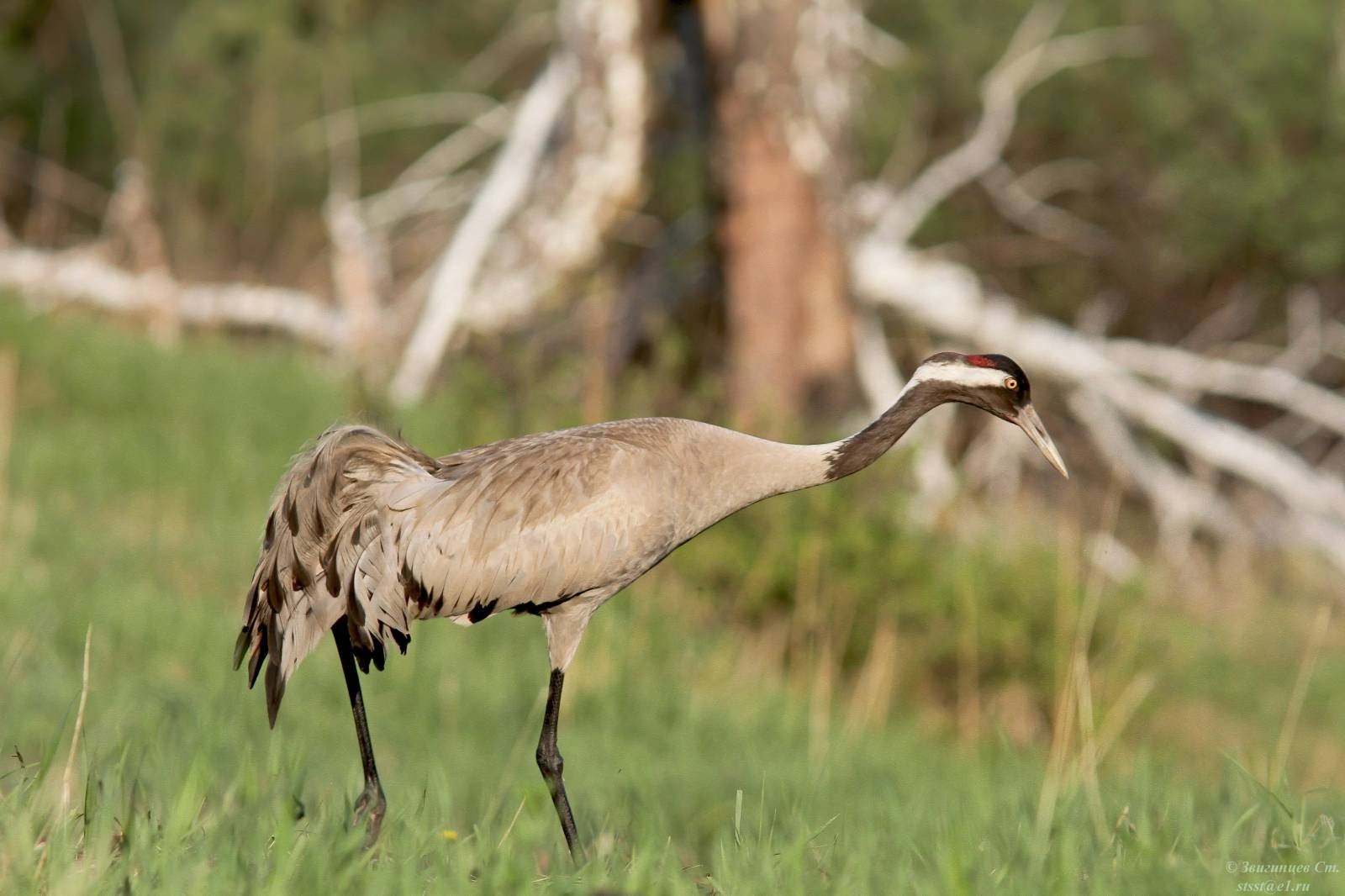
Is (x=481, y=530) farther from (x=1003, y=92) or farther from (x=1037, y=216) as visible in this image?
(x=1037, y=216)

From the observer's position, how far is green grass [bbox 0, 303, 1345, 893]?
330 cm

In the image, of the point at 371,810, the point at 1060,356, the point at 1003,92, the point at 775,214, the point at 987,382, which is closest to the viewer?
the point at 371,810

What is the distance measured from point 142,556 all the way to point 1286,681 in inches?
321

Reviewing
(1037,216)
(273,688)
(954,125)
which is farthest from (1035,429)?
(954,125)

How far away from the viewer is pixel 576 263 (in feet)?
35.6

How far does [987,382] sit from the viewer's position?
417cm

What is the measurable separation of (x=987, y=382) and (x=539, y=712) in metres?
3.48

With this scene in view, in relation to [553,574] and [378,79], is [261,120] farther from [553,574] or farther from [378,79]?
[553,574]

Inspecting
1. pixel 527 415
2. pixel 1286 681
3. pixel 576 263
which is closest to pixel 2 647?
pixel 527 415

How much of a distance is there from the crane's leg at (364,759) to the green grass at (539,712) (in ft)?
0.22

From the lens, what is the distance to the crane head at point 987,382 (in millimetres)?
4160

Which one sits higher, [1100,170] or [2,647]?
[1100,170]

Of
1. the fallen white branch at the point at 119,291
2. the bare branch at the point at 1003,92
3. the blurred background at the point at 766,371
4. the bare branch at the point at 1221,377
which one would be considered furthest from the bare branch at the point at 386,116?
the bare branch at the point at 1221,377

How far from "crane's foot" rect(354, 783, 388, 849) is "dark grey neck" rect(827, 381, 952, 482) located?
151 cm
